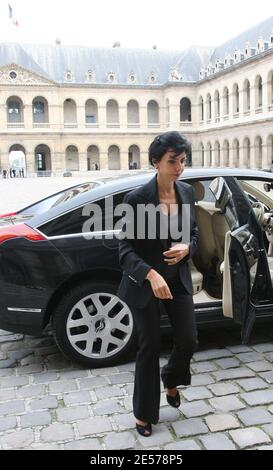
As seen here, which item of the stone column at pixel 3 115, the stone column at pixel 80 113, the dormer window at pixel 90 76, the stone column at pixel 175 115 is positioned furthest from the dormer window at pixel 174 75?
the stone column at pixel 3 115

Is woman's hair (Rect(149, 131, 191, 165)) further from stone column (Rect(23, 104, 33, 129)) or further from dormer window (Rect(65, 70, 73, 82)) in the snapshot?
dormer window (Rect(65, 70, 73, 82))

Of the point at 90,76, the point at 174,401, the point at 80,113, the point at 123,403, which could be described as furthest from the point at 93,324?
the point at 90,76

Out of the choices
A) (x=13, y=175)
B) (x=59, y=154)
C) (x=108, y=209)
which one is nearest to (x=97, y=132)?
(x=59, y=154)

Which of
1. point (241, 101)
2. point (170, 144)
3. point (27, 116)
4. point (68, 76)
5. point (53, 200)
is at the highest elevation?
point (68, 76)

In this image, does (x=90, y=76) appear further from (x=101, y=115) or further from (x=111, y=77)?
(x=101, y=115)

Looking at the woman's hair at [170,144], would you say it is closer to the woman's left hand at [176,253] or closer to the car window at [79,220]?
the woman's left hand at [176,253]

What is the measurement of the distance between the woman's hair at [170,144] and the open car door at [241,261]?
1020mm

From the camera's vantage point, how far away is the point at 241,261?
369cm

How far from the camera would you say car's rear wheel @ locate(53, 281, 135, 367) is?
4.25m

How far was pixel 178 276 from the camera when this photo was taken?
306 cm

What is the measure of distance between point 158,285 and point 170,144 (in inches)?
30.8

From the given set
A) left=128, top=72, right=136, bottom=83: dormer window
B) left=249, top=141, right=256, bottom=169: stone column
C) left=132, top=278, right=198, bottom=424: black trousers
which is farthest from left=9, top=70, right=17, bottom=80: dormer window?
left=132, top=278, right=198, bottom=424: black trousers
